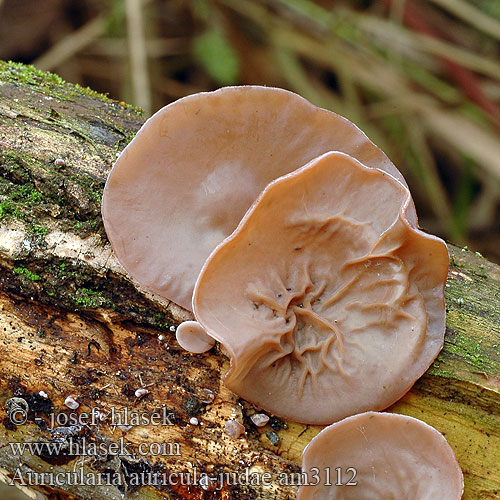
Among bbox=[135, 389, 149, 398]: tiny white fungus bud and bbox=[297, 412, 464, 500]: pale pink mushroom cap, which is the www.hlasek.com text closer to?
bbox=[297, 412, 464, 500]: pale pink mushroom cap

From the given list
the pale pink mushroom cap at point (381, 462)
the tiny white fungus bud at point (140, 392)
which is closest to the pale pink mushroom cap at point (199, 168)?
the tiny white fungus bud at point (140, 392)

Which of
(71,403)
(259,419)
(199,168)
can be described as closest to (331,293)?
(259,419)

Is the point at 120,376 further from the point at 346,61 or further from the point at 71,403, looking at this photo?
the point at 346,61

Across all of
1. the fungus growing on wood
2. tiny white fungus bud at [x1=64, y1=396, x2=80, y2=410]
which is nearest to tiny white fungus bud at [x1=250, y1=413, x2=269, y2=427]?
the fungus growing on wood

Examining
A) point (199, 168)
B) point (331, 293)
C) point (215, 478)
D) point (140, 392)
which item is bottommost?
point (215, 478)

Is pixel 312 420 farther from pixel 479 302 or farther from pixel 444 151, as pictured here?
pixel 444 151

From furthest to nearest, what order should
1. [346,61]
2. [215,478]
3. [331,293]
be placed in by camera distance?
[346,61] < [331,293] < [215,478]

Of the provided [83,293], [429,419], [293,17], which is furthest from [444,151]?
[83,293]

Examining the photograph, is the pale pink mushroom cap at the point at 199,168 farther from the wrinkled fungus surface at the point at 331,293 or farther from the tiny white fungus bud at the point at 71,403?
the tiny white fungus bud at the point at 71,403
